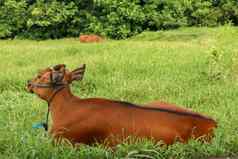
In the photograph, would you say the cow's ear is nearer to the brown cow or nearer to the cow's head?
the cow's head

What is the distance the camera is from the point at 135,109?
4.53 m

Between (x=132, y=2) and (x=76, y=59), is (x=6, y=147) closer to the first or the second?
(x=76, y=59)

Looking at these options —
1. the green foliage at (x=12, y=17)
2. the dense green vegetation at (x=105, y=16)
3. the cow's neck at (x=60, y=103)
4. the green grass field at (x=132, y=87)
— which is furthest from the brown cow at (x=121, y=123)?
the green foliage at (x=12, y=17)

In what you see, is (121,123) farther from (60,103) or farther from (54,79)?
(54,79)

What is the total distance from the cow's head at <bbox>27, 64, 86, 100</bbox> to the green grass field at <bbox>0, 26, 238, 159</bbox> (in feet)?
1.13

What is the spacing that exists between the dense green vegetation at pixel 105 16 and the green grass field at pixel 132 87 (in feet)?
16.6

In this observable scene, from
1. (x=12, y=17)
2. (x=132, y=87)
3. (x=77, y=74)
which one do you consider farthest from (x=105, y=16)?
(x=77, y=74)

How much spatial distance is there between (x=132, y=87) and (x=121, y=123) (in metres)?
3.82

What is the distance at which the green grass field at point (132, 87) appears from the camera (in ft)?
14.0

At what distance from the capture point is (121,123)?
14.6 feet

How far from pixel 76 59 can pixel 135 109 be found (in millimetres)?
6780

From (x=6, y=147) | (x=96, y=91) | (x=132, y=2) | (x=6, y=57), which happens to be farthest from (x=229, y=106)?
(x=132, y=2)

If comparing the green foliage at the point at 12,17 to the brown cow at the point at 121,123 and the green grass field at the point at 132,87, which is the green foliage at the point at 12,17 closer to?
the green grass field at the point at 132,87

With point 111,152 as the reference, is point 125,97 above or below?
below
